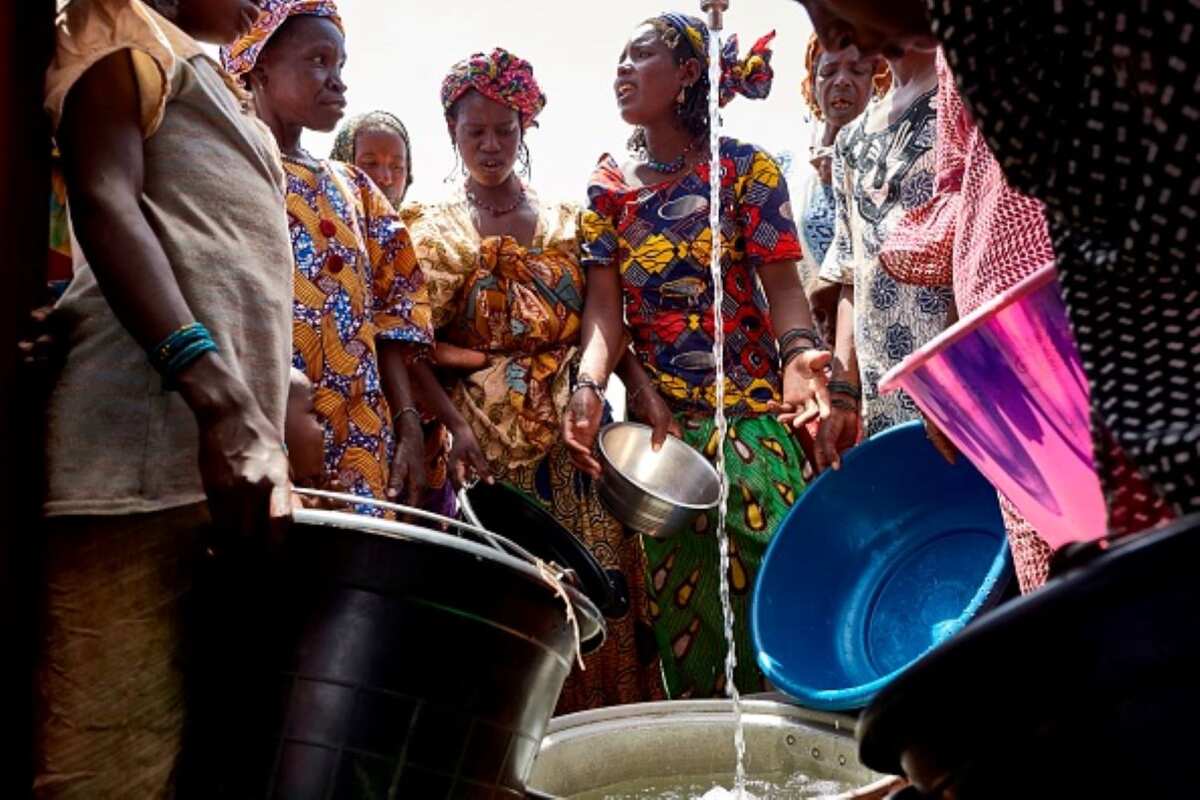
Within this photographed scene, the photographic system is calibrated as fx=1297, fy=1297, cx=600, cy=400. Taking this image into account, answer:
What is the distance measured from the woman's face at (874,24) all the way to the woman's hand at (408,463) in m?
2.64

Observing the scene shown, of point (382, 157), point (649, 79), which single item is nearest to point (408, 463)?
point (649, 79)

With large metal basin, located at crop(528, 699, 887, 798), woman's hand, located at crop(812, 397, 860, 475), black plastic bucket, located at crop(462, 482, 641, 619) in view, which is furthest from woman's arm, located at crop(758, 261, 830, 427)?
large metal basin, located at crop(528, 699, 887, 798)

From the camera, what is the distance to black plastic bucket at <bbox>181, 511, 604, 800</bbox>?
67.9 inches

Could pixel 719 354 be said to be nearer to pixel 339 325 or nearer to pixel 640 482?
pixel 640 482

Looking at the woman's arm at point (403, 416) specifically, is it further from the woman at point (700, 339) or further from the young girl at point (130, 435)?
the young girl at point (130, 435)

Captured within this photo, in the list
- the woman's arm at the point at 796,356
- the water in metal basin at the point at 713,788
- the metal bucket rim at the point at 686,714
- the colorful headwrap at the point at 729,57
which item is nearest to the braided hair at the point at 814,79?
the colorful headwrap at the point at 729,57

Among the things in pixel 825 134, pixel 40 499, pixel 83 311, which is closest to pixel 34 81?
pixel 83 311

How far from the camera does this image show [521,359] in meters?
4.62

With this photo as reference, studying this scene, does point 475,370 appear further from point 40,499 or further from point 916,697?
point 916,697

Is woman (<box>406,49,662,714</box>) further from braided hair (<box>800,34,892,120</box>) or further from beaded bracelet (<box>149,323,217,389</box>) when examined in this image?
beaded bracelet (<box>149,323,217,389</box>)

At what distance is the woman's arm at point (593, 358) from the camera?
426cm

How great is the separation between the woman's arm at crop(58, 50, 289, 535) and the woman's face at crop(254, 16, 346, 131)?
1962 mm

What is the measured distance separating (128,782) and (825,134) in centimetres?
460

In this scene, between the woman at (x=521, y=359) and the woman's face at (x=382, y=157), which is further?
the woman's face at (x=382, y=157)
